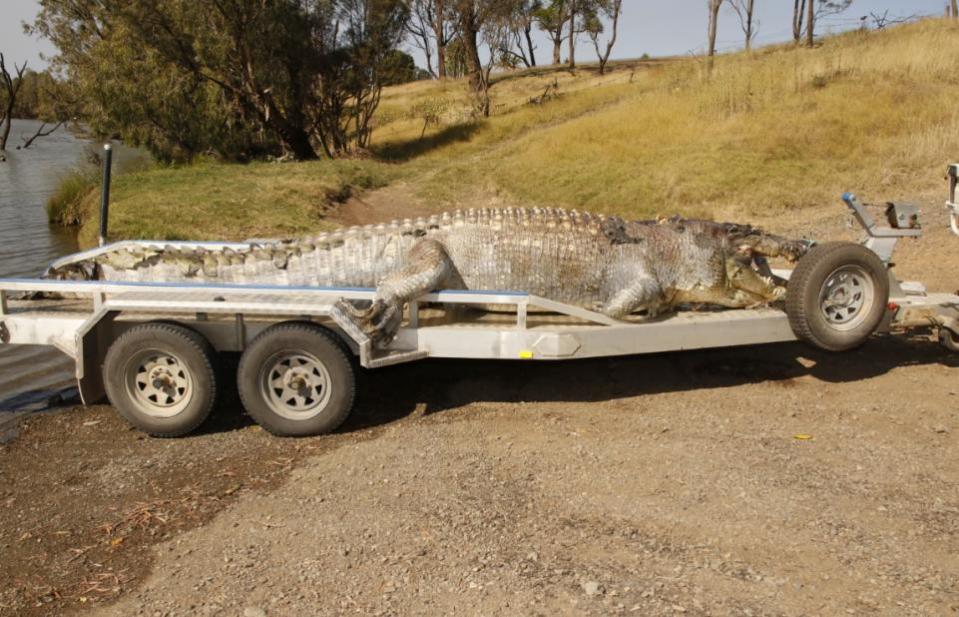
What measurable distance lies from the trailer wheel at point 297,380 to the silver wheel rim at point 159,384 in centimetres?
50

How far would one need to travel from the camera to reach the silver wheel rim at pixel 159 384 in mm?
5613

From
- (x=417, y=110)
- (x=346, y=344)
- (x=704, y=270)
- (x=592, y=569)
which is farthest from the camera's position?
(x=417, y=110)

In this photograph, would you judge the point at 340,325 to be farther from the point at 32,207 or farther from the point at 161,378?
the point at 32,207

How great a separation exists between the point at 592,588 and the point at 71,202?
751 inches

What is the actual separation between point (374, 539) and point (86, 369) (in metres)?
2.97

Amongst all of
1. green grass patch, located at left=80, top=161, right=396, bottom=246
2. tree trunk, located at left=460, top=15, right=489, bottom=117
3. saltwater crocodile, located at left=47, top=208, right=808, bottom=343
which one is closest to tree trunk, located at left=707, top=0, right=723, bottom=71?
tree trunk, located at left=460, top=15, right=489, bottom=117

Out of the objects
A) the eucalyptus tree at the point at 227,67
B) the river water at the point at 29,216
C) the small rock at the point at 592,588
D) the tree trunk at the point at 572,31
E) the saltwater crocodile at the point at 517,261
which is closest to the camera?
the small rock at the point at 592,588

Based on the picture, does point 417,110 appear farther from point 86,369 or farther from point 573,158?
point 86,369

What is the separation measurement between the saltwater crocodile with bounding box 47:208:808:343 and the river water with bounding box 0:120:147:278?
8.41 metres

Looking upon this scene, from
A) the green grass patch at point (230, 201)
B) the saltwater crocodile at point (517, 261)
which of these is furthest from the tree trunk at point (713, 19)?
the saltwater crocodile at point (517, 261)

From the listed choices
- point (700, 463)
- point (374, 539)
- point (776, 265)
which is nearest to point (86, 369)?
point (374, 539)

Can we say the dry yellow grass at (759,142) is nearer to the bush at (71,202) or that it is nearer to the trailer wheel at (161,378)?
the bush at (71,202)

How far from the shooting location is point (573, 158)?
19.3 metres

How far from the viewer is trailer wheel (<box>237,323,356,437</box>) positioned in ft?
17.8
